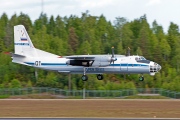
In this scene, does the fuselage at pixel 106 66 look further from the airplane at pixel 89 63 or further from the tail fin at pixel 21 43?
the tail fin at pixel 21 43

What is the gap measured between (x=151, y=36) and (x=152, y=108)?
63.7 meters

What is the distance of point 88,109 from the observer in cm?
6062

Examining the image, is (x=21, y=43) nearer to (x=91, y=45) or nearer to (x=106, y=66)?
(x=106, y=66)

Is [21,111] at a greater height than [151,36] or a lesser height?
lesser

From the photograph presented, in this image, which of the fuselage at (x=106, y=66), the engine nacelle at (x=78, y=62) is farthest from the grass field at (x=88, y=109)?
the engine nacelle at (x=78, y=62)

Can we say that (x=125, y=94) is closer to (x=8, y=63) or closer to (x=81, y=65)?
(x=81, y=65)

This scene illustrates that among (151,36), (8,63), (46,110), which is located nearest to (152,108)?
(46,110)

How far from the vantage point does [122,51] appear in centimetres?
11469

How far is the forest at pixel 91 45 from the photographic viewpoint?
9881 centimetres

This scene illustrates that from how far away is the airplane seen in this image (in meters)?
67.9

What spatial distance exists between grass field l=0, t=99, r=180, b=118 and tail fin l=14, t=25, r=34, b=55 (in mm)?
6622

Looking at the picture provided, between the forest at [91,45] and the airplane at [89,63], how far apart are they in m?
22.3

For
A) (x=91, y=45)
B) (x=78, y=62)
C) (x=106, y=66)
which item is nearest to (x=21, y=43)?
(x=78, y=62)

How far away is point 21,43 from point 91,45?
4621 centimetres
